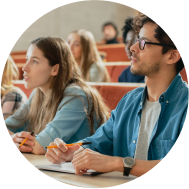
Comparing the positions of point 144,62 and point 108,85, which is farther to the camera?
point 108,85

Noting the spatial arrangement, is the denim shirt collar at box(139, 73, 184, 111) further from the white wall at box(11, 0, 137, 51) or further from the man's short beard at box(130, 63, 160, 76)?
the white wall at box(11, 0, 137, 51)

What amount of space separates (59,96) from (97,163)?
0.51m

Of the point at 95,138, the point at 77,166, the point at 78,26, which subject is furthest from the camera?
the point at 78,26

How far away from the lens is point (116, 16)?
21.2 ft

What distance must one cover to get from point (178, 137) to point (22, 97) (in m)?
1.03

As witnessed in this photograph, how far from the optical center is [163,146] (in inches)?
34.8

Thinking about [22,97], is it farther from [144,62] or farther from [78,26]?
[78,26]

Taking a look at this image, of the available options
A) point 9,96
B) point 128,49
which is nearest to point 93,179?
point 9,96

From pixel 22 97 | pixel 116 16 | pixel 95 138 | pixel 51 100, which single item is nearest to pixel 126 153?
pixel 95 138

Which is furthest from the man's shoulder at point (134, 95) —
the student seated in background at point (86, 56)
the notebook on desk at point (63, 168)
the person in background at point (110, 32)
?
the person in background at point (110, 32)

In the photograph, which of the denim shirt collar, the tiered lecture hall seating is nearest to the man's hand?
the denim shirt collar

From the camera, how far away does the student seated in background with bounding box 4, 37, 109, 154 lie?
1183mm

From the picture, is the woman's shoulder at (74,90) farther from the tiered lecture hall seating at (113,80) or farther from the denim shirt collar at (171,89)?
the denim shirt collar at (171,89)

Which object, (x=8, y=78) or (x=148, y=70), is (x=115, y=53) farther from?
(x=148, y=70)
